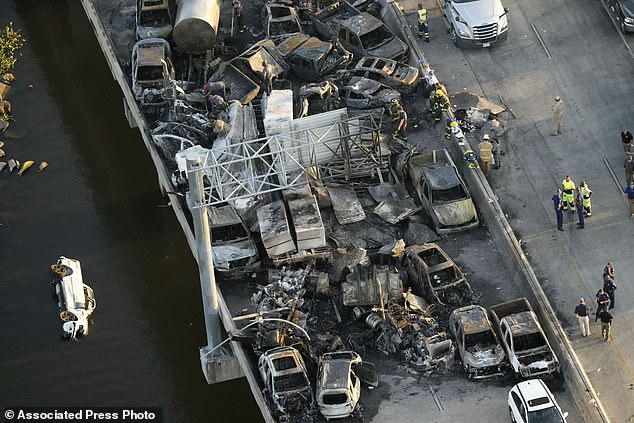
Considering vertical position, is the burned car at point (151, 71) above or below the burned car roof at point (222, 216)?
below

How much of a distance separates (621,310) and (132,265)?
1824cm

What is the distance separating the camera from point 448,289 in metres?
54.9

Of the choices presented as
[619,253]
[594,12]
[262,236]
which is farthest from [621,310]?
[594,12]

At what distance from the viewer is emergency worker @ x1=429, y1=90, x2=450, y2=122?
62094mm

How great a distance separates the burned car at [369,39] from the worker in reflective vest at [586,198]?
11189mm

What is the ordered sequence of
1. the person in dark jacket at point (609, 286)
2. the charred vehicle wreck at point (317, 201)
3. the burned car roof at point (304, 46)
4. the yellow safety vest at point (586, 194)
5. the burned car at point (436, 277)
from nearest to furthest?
the charred vehicle wreck at point (317, 201)
the person in dark jacket at point (609, 286)
the burned car at point (436, 277)
the yellow safety vest at point (586, 194)
the burned car roof at point (304, 46)

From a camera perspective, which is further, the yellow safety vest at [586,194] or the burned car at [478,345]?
the yellow safety vest at [586,194]

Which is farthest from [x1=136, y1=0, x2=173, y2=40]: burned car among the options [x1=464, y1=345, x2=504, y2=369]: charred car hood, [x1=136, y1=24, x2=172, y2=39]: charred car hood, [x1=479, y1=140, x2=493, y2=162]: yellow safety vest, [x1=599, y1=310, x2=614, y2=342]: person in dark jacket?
[x1=599, y1=310, x2=614, y2=342]: person in dark jacket

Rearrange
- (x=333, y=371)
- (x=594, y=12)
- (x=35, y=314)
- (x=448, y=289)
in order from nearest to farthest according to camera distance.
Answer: (x=333, y=371), (x=448, y=289), (x=35, y=314), (x=594, y=12)

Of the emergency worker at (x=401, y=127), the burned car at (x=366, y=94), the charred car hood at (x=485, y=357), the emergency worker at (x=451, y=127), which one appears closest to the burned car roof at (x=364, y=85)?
the burned car at (x=366, y=94)

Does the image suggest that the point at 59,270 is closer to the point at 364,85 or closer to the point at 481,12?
the point at 364,85

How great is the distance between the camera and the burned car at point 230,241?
56875 mm

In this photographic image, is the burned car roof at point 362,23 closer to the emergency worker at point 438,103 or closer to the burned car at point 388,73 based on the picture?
the burned car at point 388,73

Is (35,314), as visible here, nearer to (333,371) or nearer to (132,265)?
(132,265)
